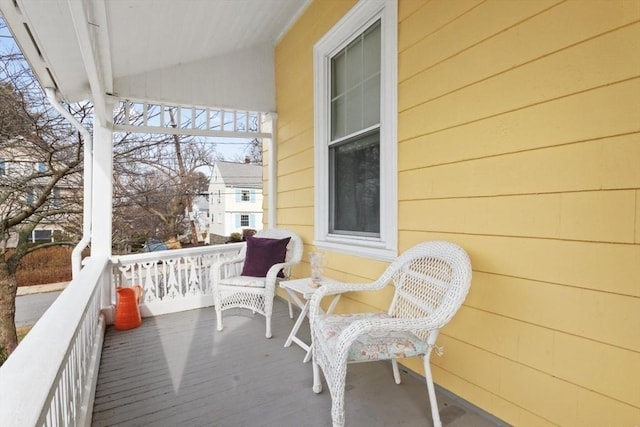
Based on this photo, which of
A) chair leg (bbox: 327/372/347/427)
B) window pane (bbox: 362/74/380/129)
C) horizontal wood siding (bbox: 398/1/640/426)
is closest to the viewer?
horizontal wood siding (bbox: 398/1/640/426)

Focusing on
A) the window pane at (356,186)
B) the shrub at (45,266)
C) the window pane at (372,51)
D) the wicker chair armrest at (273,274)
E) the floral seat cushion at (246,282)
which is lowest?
the shrub at (45,266)

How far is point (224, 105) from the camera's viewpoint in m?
3.86

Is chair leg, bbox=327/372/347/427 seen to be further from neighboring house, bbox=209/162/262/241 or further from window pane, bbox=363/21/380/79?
neighboring house, bbox=209/162/262/241

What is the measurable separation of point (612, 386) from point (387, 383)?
1.16m

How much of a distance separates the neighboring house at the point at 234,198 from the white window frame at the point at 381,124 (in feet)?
31.9

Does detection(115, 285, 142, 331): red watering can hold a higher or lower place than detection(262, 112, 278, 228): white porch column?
lower

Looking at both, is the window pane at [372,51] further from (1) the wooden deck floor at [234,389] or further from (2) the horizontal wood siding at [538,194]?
(1) the wooden deck floor at [234,389]

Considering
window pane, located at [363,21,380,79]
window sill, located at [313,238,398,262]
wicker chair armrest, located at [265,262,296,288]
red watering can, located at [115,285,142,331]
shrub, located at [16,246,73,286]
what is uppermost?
window pane, located at [363,21,380,79]

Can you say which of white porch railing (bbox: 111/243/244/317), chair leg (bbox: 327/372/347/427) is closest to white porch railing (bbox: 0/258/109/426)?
chair leg (bbox: 327/372/347/427)

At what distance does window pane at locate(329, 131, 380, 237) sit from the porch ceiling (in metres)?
1.66

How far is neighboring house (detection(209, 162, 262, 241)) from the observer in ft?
41.6

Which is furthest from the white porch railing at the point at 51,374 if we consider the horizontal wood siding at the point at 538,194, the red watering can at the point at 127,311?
the horizontal wood siding at the point at 538,194

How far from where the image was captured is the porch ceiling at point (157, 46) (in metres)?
1.87

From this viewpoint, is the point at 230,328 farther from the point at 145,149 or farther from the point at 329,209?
the point at 145,149
